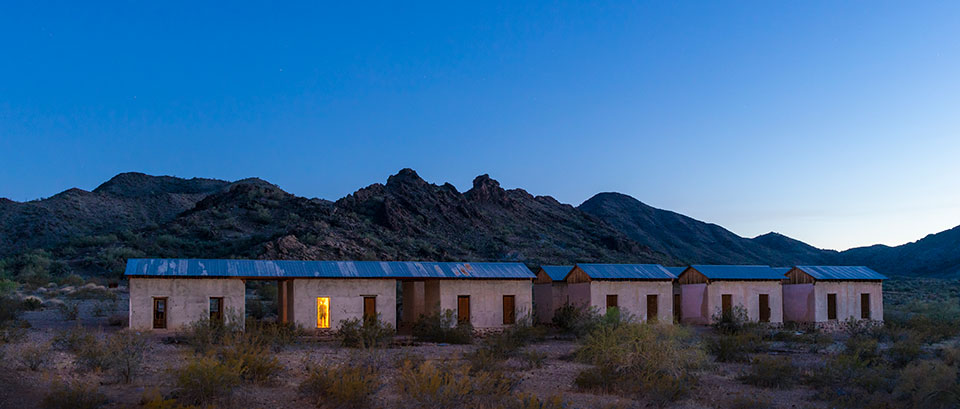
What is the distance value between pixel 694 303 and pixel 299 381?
20.2 meters

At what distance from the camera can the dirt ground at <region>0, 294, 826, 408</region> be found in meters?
12.7

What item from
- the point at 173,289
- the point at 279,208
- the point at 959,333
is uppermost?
the point at 279,208

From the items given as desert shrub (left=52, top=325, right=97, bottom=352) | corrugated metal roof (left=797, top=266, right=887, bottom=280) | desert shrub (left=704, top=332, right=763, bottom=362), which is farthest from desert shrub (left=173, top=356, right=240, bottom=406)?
corrugated metal roof (left=797, top=266, right=887, bottom=280)

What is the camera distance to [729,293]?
30453 mm

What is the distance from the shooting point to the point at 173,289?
2298cm

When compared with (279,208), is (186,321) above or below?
below

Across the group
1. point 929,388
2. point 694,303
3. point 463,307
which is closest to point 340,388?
point 929,388

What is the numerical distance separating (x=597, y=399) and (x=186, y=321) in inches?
555

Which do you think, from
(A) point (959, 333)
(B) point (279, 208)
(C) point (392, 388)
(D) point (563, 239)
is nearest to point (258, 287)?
(B) point (279, 208)

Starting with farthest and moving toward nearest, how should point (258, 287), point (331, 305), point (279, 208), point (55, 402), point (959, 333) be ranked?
point (279, 208)
point (258, 287)
point (959, 333)
point (331, 305)
point (55, 402)

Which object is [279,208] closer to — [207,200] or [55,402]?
[207,200]

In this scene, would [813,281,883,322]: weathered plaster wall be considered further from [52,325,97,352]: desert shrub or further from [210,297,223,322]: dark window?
[52,325,97,352]: desert shrub

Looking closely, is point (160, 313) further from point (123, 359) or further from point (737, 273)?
point (737, 273)

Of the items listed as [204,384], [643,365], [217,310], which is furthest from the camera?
[217,310]
